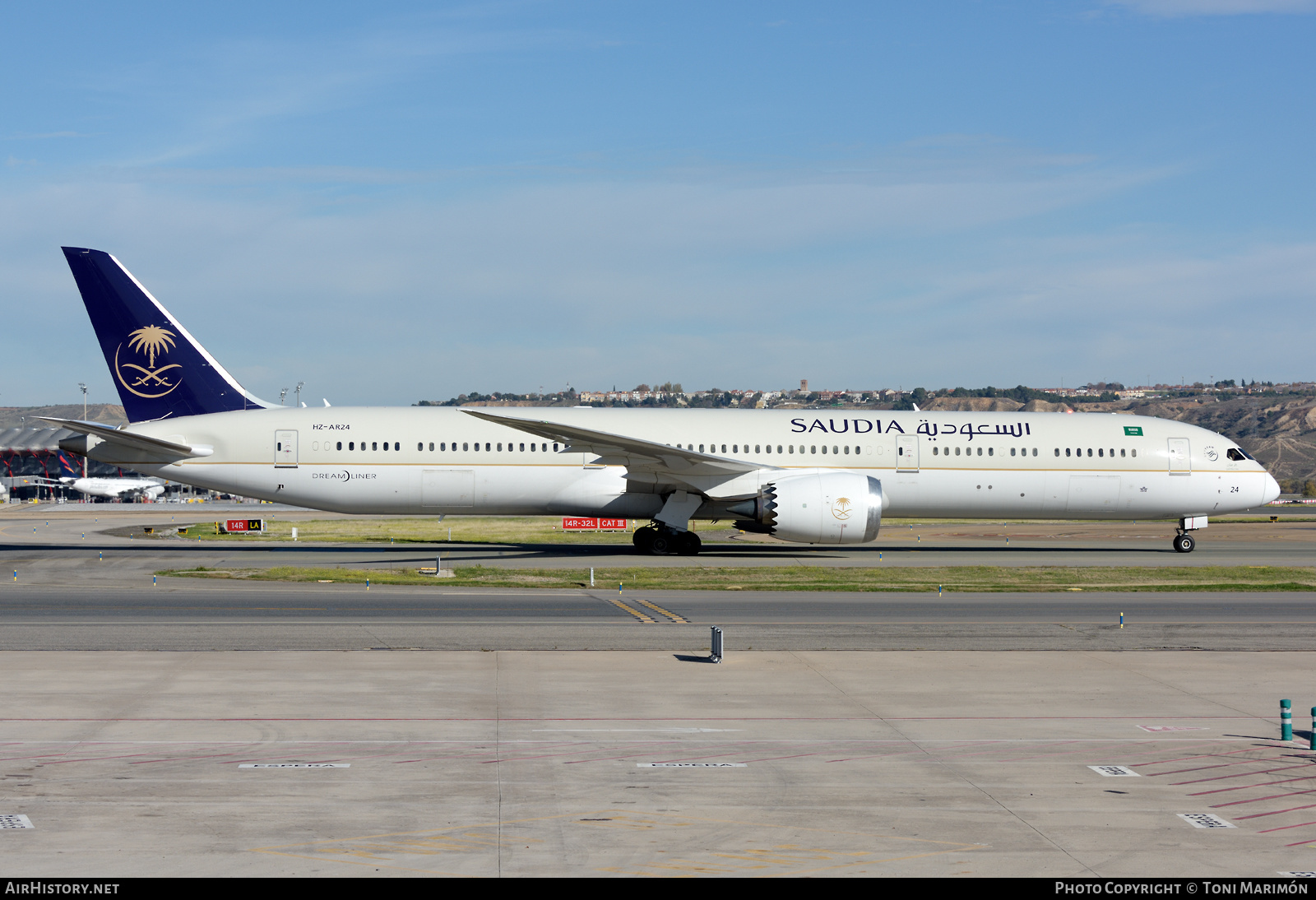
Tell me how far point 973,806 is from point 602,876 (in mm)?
3878

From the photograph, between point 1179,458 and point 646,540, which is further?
point 1179,458

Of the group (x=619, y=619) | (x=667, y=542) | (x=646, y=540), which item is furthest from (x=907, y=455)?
(x=619, y=619)

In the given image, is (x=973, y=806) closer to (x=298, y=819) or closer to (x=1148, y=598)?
(x=298, y=819)

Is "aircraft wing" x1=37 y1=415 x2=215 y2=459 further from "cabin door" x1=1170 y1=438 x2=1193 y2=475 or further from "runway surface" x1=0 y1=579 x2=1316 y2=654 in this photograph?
"cabin door" x1=1170 y1=438 x2=1193 y2=475

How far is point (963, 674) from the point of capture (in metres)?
16.6

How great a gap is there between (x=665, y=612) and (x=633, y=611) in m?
0.70

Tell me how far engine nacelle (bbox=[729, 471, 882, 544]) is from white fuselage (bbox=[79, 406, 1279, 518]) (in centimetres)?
197

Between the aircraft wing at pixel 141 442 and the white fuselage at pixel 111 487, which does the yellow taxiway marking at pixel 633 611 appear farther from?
the white fuselage at pixel 111 487

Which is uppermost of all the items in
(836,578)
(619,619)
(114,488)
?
(114,488)

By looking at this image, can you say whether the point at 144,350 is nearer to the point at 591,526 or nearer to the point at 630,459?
the point at 630,459

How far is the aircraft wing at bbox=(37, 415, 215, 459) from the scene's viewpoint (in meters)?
33.5

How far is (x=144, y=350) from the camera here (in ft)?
118

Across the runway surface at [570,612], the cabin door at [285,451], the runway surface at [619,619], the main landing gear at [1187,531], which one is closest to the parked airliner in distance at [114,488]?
the runway surface at [570,612]
